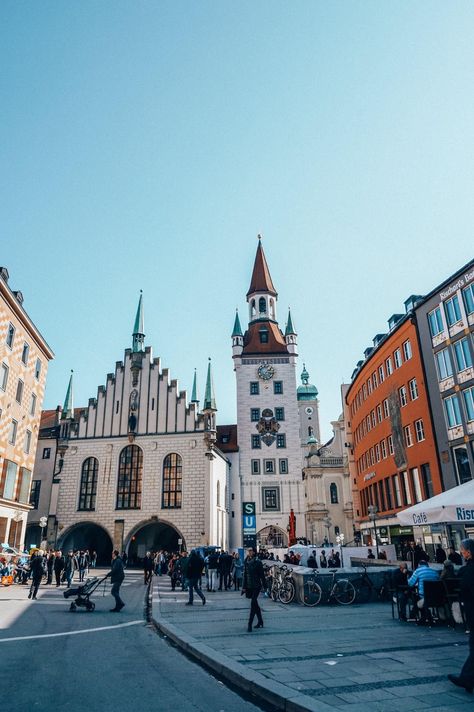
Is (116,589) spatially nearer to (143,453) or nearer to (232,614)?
(232,614)

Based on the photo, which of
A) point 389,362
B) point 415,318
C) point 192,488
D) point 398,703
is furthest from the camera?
point 192,488

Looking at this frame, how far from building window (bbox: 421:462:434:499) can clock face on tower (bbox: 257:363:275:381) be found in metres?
28.0

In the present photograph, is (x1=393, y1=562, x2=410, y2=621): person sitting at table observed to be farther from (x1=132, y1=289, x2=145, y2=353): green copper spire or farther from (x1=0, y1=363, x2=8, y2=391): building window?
(x1=132, y1=289, x2=145, y2=353): green copper spire

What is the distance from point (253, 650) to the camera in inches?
319

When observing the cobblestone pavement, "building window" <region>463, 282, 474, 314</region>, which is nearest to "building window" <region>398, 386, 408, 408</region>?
"building window" <region>463, 282, 474, 314</region>

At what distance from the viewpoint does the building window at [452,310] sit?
26391mm

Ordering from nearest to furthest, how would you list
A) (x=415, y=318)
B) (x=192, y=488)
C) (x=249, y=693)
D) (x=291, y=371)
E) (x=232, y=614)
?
1. (x=249, y=693)
2. (x=232, y=614)
3. (x=415, y=318)
4. (x=192, y=488)
5. (x=291, y=371)

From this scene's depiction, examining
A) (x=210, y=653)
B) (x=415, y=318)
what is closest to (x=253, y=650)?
(x=210, y=653)

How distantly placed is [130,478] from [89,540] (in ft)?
26.3

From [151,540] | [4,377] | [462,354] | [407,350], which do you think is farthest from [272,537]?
[4,377]

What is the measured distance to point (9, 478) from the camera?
30.2 metres

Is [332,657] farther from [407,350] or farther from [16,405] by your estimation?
[16,405]

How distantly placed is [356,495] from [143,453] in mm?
19637

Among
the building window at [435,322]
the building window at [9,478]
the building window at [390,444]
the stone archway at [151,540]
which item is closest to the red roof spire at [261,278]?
the stone archway at [151,540]
